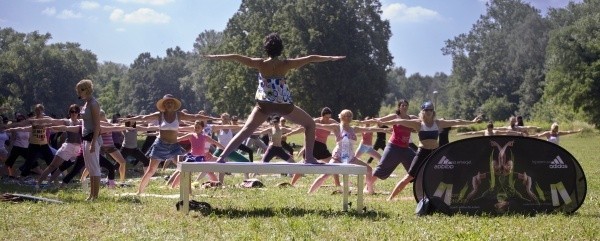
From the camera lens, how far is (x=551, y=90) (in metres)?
67.8

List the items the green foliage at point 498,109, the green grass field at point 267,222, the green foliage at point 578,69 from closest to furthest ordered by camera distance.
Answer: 1. the green grass field at point 267,222
2. the green foliage at point 578,69
3. the green foliage at point 498,109

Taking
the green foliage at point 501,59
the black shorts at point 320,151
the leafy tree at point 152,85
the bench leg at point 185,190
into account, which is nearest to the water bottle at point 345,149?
the black shorts at point 320,151

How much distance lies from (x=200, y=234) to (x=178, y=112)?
5.23 meters

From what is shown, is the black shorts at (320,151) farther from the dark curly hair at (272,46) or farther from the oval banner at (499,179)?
the dark curly hair at (272,46)

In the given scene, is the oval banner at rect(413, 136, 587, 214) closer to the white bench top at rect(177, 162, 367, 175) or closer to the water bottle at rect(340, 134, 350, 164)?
the white bench top at rect(177, 162, 367, 175)

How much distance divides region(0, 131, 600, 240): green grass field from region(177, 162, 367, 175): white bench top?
57 centimetres

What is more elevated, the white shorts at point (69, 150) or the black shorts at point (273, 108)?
the black shorts at point (273, 108)

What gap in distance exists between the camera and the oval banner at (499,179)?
34.7 feet

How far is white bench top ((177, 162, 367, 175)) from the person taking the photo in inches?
386

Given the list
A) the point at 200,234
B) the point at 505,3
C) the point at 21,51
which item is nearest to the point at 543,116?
the point at 505,3

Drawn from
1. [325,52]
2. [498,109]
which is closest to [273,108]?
[325,52]

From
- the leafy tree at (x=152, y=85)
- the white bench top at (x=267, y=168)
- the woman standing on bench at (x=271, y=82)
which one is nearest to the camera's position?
the white bench top at (x=267, y=168)

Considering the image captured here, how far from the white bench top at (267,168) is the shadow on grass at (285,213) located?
1.90 feet

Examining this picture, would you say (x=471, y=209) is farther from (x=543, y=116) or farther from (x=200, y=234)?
(x=543, y=116)
